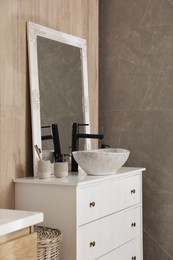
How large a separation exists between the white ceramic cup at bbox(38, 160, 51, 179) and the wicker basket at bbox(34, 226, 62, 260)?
0.37 meters

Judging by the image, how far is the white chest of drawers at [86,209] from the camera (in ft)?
8.26

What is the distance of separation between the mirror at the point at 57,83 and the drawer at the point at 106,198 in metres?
0.38

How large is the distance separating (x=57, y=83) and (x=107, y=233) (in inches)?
38.4

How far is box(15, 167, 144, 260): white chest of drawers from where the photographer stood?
2.52 metres

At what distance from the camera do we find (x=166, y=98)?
3.46 meters

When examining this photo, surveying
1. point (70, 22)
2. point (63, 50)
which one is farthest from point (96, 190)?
point (70, 22)

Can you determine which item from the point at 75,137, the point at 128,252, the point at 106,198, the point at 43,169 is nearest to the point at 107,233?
the point at 106,198

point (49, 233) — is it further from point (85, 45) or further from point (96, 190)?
point (85, 45)

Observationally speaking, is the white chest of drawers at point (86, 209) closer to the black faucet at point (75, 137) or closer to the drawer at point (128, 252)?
the drawer at point (128, 252)

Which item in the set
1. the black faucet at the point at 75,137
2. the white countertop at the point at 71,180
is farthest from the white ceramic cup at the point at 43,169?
the black faucet at the point at 75,137

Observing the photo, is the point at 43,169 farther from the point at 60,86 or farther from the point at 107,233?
the point at 60,86

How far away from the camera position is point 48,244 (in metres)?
2.36

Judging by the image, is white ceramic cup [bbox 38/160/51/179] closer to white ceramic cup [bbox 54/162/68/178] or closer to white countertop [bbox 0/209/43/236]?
white ceramic cup [bbox 54/162/68/178]

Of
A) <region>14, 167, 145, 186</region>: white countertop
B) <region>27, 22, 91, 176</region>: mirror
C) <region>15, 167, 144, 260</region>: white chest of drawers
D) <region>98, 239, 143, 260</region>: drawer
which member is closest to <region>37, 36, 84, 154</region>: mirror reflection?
<region>27, 22, 91, 176</region>: mirror
